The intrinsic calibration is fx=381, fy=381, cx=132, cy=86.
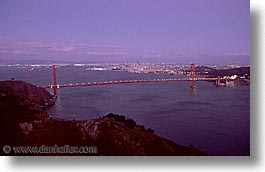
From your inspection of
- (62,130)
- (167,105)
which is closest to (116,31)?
(167,105)

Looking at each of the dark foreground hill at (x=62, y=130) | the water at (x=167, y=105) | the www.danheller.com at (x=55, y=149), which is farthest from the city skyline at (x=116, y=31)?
the www.danheller.com at (x=55, y=149)

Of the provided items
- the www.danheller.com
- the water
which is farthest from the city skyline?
the www.danheller.com

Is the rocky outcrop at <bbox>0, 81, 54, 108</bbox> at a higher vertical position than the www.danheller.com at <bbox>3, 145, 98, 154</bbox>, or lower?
higher

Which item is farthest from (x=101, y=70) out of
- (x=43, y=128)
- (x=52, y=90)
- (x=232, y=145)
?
(x=232, y=145)

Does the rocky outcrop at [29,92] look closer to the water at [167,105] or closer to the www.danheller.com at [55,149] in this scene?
the water at [167,105]

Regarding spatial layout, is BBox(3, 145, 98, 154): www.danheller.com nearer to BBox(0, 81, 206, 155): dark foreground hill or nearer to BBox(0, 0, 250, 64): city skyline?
BBox(0, 81, 206, 155): dark foreground hill

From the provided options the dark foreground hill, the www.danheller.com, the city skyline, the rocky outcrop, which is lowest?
the www.danheller.com

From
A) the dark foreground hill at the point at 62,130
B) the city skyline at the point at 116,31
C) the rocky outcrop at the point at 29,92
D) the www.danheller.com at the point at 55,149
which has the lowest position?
the www.danheller.com at the point at 55,149
